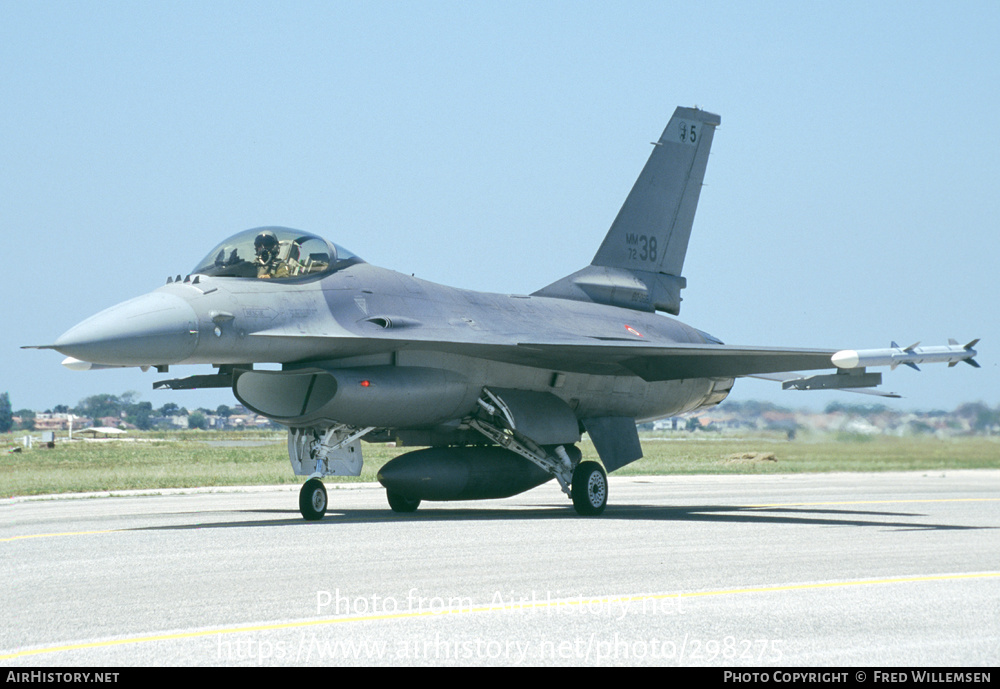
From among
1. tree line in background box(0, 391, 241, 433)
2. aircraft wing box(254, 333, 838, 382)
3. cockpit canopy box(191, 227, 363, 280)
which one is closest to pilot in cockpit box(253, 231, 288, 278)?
cockpit canopy box(191, 227, 363, 280)

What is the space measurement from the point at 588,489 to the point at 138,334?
22.4 feet

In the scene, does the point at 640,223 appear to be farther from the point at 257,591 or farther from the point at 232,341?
the point at 257,591

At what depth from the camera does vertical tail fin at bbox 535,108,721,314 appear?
20266 mm

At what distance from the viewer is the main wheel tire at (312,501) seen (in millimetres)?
14395

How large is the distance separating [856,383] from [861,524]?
216 centimetres

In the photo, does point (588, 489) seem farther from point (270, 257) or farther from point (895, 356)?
point (270, 257)

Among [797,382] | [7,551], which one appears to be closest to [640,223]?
[797,382]

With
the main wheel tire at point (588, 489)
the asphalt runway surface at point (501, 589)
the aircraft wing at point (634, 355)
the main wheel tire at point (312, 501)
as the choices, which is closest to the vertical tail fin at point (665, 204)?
the aircraft wing at point (634, 355)

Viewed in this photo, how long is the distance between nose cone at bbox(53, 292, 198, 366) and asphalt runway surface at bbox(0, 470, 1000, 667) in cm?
199

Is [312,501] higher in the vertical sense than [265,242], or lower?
lower

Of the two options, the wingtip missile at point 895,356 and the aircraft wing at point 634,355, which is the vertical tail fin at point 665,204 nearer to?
the aircraft wing at point 634,355

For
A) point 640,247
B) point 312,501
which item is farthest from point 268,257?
point 640,247

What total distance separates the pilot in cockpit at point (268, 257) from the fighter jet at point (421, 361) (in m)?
0.02

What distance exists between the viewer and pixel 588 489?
53.7 ft
